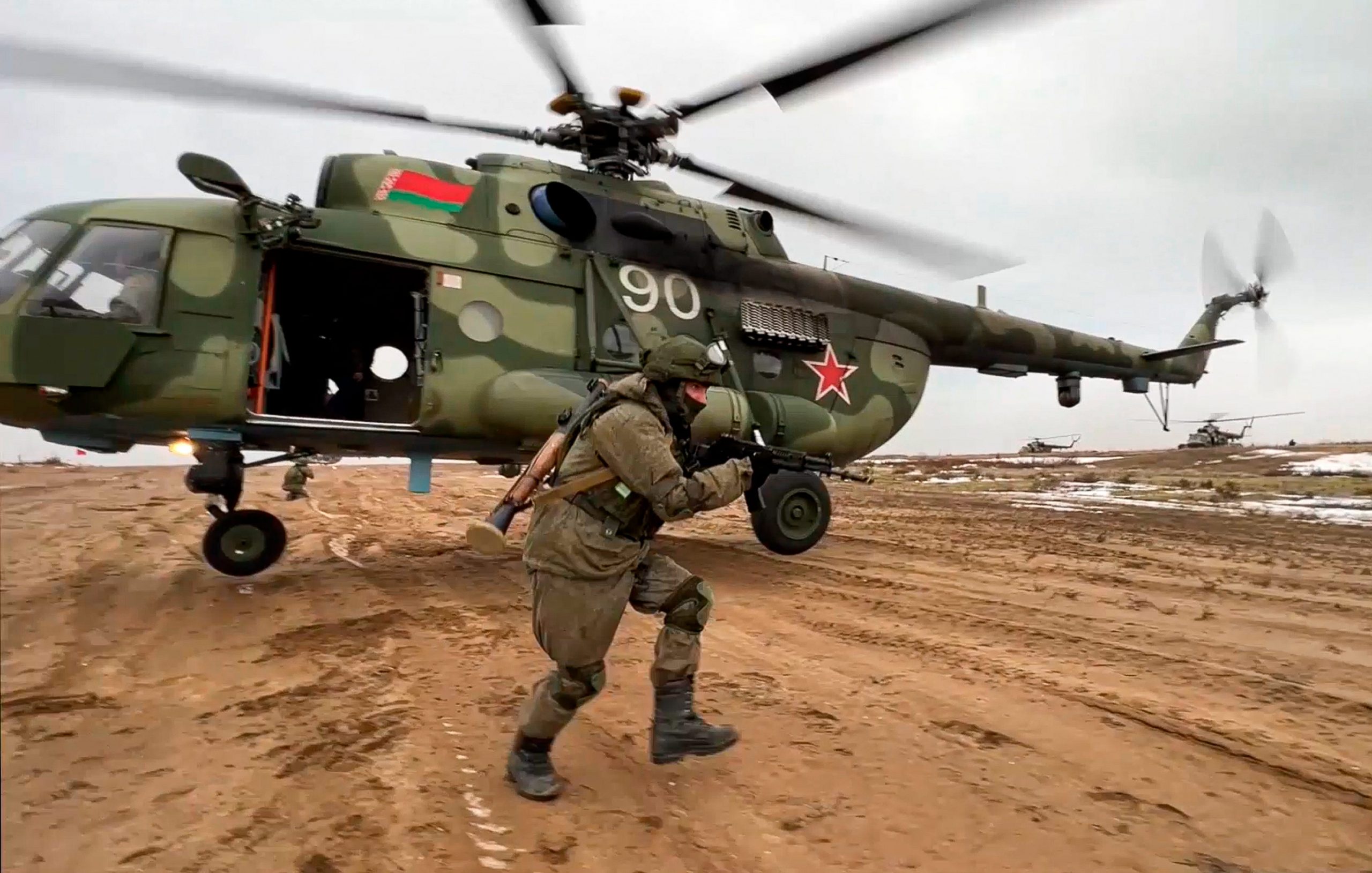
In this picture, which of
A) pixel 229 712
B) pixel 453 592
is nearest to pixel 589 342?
pixel 453 592

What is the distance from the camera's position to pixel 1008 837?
2496 millimetres

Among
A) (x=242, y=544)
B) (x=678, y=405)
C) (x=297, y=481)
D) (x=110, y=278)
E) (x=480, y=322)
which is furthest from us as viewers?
(x=297, y=481)

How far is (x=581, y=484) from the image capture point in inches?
114

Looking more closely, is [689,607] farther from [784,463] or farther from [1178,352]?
[1178,352]

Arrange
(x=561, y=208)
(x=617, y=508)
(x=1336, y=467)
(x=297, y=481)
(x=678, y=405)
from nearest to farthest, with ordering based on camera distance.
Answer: (x=617, y=508) < (x=678, y=405) < (x=297, y=481) < (x=561, y=208) < (x=1336, y=467)

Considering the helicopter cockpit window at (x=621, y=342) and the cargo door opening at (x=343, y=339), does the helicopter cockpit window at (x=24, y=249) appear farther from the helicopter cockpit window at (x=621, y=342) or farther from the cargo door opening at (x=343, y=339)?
the helicopter cockpit window at (x=621, y=342)

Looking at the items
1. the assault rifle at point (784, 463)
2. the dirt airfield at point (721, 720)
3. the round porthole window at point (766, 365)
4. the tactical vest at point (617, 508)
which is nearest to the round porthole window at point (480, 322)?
the dirt airfield at point (721, 720)

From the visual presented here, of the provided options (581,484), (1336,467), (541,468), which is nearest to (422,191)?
(541,468)

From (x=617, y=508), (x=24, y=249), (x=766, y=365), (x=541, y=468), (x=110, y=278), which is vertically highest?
(x=24, y=249)

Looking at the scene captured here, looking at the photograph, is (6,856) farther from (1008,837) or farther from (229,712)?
(1008,837)

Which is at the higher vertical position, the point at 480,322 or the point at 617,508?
the point at 480,322

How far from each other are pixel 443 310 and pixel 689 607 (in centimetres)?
384

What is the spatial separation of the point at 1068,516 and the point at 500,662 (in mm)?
9574

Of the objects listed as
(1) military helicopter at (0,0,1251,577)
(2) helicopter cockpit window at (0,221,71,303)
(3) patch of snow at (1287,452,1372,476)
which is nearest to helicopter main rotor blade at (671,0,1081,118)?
(1) military helicopter at (0,0,1251,577)
